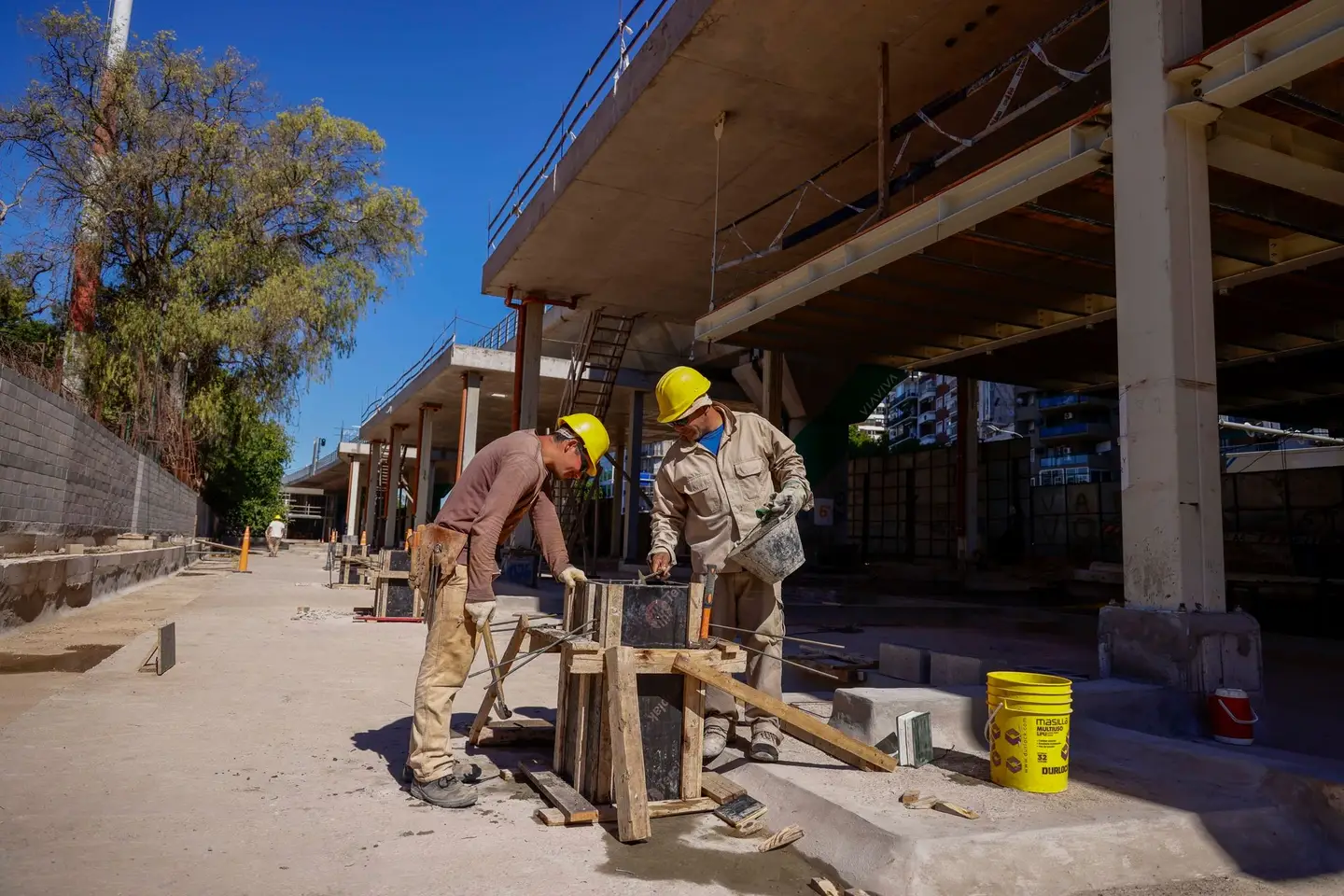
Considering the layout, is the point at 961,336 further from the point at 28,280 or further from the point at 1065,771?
the point at 28,280

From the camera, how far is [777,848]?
330 cm

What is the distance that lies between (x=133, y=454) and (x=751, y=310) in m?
13.0

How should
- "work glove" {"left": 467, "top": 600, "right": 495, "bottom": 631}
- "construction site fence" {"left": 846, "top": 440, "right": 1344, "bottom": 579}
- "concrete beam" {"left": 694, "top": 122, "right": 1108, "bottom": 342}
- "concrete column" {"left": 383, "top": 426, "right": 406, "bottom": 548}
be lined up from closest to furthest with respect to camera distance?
"work glove" {"left": 467, "top": 600, "right": 495, "bottom": 631} < "concrete beam" {"left": 694, "top": 122, "right": 1108, "bottom": 342} < "construction site fence" {"left": 846, "top": 440, "right": 1344, "bottom": 579} < "concrete column" {"left": 383, "top": 426, "right": 406, "bottom": 548}

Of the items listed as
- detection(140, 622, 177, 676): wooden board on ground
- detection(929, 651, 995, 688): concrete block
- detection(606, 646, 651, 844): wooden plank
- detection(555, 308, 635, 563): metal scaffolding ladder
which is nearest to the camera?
detection(606, 646, 651, 844): wooden plank

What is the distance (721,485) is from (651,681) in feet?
4.41

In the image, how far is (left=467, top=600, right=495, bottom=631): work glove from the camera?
3.84 metres

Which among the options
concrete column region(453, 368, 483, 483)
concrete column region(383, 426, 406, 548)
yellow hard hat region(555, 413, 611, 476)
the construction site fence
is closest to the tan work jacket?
yellow hard hat region(555, 413, 611, 476)

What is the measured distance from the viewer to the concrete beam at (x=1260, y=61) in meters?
4.86

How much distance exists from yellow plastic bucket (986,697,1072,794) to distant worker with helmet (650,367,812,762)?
4.11 ft

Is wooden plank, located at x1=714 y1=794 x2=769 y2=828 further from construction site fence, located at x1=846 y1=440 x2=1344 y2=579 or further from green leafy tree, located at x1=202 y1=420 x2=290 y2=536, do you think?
green leafy tree, located at x1=202 y1=420 x2=290 y2=536

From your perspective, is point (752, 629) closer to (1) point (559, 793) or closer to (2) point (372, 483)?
(1) point (559, 793)

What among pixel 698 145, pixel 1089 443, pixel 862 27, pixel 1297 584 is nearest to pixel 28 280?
pixel 698 145

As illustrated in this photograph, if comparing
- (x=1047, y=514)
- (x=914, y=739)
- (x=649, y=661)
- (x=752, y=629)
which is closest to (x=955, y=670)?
(x=914, y=739)

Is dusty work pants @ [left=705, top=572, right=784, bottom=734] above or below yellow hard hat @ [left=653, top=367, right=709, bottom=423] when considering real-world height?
below
